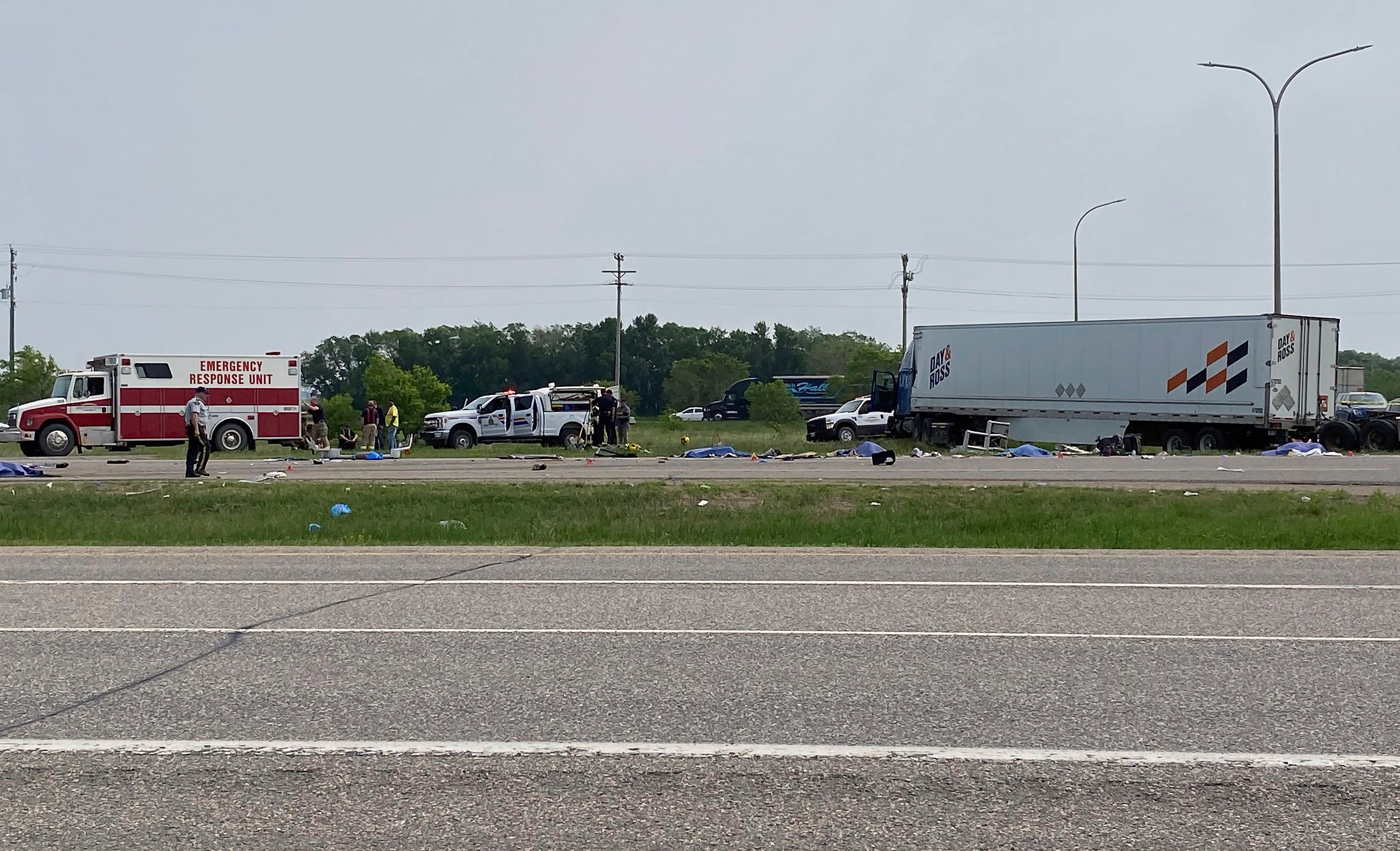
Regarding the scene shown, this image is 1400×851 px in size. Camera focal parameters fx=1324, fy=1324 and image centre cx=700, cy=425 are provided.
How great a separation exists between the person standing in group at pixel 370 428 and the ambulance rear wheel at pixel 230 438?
331 centimetres

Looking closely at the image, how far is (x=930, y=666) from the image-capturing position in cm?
706

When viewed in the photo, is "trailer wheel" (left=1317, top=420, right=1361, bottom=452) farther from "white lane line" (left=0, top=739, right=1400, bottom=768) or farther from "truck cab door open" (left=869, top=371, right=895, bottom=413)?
"white lane line" (left=0, top=739, right=1400, bottom=768)

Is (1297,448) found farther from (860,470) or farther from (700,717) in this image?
(700,717)

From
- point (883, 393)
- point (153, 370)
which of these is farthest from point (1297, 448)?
point (153, 370)

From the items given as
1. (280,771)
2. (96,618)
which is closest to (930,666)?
(280,771)

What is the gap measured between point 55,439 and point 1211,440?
105ft

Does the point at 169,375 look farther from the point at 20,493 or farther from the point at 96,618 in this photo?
the point at 96,618

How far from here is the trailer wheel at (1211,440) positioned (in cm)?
3594

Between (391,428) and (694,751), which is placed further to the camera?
(391,428)

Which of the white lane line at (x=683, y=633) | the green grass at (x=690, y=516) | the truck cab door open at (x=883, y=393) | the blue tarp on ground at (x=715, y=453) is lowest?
the green grass at (x=690, y=516)

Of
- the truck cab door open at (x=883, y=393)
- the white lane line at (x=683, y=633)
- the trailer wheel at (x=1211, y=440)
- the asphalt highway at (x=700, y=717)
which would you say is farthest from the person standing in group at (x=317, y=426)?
the white lane line at (x=683, y=633)

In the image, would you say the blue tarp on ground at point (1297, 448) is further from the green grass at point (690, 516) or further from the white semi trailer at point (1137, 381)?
the green grass at point (690, 516)

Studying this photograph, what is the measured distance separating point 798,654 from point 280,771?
3238mm

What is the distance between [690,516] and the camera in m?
19.1
